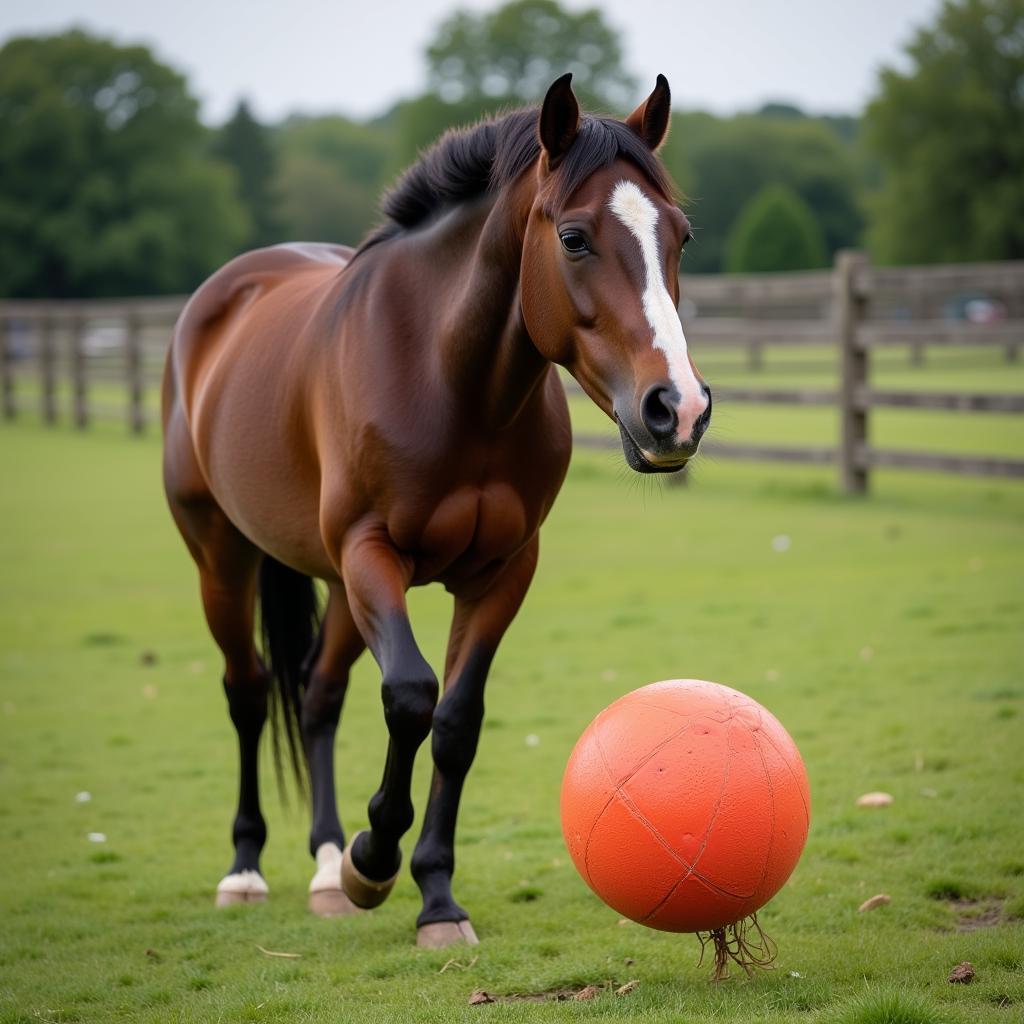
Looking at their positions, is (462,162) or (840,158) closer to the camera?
(462,162)

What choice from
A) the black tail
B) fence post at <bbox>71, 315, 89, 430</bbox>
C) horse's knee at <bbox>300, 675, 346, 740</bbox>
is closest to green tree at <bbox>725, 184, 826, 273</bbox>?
fence post at <bbox>71, 315, 89, 430</bbox>

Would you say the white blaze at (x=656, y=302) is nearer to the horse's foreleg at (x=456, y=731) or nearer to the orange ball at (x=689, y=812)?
the orange ball at (x=689, y=812)

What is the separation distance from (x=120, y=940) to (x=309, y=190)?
100 m

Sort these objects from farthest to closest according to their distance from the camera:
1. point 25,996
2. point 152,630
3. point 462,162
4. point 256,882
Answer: point 152,630
point 256,882
point 462,162
point 25,996

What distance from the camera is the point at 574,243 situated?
343 cm

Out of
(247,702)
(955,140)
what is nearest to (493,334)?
(247,702)

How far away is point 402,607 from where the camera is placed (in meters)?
3.96

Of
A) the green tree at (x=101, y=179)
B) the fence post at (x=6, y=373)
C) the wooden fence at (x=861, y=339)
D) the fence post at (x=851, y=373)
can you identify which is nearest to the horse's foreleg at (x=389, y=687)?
the wooden fence at (x=861, y=339)

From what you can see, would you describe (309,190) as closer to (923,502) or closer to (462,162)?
(923,502)

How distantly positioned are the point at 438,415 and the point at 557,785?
2.55 meters

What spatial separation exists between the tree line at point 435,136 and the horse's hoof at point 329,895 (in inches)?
2013

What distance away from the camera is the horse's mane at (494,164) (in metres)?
3.48

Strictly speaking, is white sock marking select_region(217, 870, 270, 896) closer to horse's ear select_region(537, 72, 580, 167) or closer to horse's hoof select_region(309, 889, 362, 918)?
horse's hoof select_region(309, 889, 362, 918)

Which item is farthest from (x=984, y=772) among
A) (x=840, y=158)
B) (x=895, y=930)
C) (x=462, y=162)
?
(x=840, y=158)
